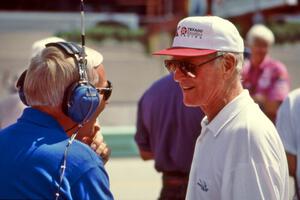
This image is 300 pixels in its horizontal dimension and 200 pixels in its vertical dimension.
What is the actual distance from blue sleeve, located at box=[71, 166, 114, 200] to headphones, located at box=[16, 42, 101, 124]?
0.21 metres

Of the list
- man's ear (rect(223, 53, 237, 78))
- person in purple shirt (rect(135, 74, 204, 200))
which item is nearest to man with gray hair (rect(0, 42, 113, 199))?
man's ear (rect(223, 53, 237, 78))

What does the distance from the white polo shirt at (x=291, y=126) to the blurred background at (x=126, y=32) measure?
10.4 metres

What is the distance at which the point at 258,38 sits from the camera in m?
7.93

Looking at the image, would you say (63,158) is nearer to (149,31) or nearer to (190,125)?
(190,125)

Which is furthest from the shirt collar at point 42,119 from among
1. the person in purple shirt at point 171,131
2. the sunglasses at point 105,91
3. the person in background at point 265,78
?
the person in background at point 265,78

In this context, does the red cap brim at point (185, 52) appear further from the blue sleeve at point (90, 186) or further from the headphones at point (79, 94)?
the blue sleeve at point (90, 186)

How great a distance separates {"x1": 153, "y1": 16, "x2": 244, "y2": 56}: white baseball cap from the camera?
3033 mm

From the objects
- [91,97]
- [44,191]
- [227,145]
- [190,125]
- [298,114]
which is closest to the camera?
[44,191]

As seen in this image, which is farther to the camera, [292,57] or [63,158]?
[292,57]

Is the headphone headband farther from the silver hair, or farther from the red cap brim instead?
the silver hair

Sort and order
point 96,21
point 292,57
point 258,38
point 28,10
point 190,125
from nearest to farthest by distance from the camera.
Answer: point 190,125, point 258,38, point 292,57, point 96,21, point 28,10

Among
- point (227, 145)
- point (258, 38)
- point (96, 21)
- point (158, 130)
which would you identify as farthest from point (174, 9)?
point (227, 145)

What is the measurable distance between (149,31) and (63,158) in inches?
914

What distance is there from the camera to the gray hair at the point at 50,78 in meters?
2.62
